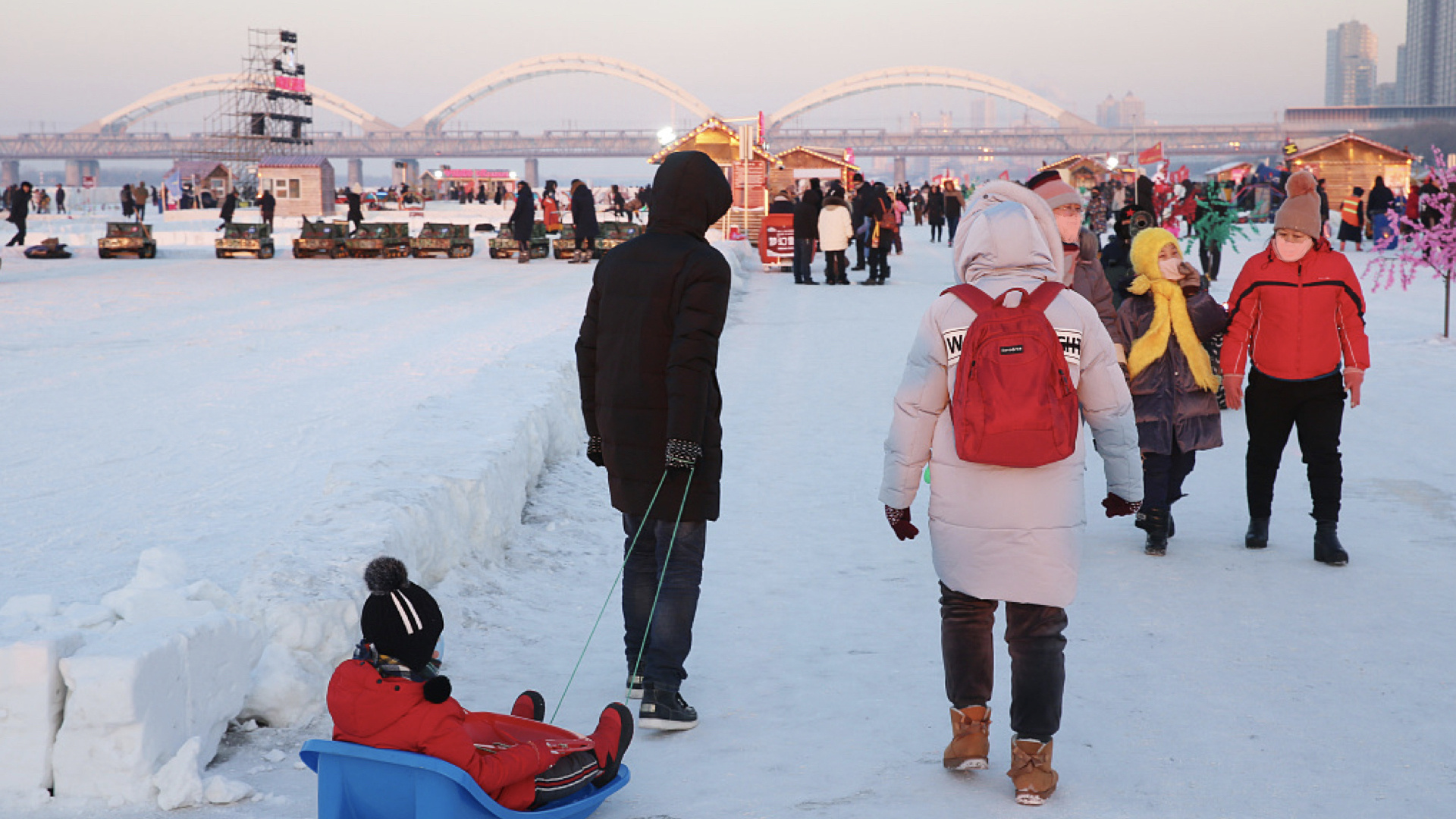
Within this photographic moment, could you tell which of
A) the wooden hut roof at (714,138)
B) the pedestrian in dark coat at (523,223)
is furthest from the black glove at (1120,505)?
the wooden hut roof at (714,138)

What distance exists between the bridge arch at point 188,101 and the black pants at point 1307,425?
175m

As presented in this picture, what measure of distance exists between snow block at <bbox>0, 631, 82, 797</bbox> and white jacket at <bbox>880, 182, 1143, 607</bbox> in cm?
221

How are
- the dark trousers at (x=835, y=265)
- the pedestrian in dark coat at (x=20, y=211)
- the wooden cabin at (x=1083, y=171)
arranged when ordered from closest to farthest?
1. the dark trousers at (x=835, y=265)
2. the pedestrian in dark coat at (x=20, y=211)
3. the wooden cabin at (x=1083, y=171)

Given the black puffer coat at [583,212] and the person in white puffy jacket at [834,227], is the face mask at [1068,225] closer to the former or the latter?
the person in white puffy jacket at [834,227]

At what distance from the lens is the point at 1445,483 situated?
7027 millimetres

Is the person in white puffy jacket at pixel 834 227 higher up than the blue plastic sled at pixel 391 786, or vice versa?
the person in white puffy jacket at pixel 834 227

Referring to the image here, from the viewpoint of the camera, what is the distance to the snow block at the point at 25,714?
3.17 metres

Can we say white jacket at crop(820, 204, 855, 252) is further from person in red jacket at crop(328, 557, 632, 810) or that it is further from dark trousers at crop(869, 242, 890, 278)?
person in red jacket at crop(328, 557, 632, 810)

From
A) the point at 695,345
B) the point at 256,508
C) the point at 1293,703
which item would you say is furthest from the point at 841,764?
the point at 256,508

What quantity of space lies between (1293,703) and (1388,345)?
10.3 metres

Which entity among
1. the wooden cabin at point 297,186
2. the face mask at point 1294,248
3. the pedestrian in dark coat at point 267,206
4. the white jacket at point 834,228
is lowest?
the face mask at point 1294,248

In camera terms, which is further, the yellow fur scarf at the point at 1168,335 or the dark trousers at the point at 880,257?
the dark trousers at the point at 880,257

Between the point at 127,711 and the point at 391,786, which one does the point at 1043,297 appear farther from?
the point at 127,711

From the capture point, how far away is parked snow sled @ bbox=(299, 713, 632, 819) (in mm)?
2750
